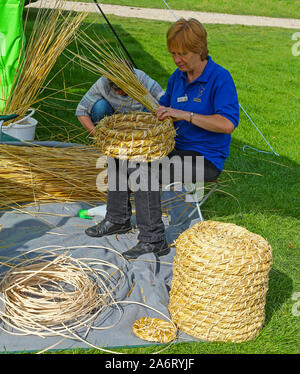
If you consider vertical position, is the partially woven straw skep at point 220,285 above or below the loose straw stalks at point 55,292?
above

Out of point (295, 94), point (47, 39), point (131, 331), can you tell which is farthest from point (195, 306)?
point (295, 94)

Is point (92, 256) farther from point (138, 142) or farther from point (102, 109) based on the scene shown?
point (102, 109)

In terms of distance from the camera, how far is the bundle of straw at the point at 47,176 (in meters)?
3.48

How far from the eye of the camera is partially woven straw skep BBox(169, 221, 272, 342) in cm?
218

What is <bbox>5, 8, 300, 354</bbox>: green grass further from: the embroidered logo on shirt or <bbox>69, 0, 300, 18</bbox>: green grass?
<bbox>69, 0, 300, 18</bbox>: green grass

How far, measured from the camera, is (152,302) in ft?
8.28

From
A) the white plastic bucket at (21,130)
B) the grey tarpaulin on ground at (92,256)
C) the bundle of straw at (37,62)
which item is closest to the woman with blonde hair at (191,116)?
the grey tarpaulin on ground at (92,256)

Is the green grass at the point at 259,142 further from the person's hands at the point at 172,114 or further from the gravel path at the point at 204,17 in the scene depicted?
the person's hands at the point at 172,114

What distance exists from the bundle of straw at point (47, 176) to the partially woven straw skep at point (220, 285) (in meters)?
1.39

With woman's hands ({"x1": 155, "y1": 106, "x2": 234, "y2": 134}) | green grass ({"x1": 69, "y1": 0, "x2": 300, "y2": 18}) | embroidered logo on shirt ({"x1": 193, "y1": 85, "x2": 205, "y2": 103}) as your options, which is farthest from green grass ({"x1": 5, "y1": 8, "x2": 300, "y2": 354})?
green grass ({"x1": 69, "y1": 0, "x2": 300, "y2": 18})

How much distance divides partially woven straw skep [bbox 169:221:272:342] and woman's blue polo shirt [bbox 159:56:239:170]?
0.69 metres

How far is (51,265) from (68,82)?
A: 4.07 meters

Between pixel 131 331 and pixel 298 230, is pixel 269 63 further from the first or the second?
pixel 131 331

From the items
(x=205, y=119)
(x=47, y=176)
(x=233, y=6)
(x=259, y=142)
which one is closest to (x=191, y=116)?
(x=205, y=119)
